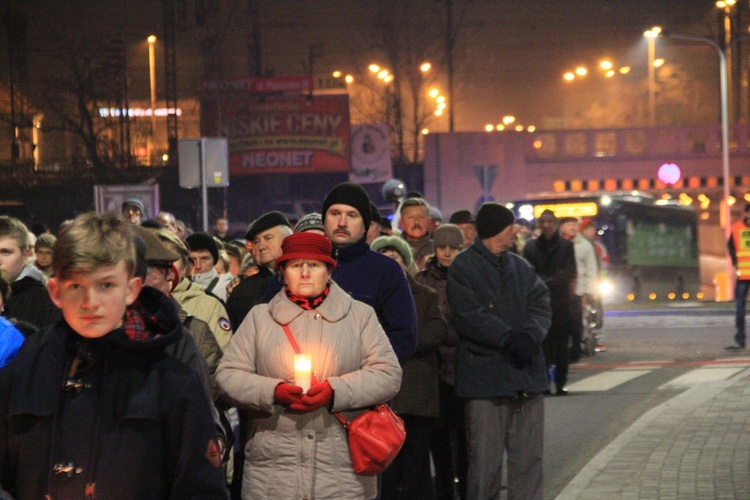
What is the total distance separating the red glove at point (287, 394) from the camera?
457cm

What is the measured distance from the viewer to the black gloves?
6.87 metres

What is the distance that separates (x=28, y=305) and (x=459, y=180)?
137ft

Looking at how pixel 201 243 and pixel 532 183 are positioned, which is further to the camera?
pixel 532 183

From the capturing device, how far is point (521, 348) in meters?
6.87

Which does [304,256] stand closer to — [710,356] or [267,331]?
[267,331]

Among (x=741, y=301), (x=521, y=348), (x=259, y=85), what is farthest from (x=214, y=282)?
(x=259, y=85)

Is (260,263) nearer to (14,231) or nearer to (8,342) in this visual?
(14,231)

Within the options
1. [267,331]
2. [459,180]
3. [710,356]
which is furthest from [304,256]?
[459,180]

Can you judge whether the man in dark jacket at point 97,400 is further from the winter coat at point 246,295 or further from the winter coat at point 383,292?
the winter coat at point 246,295

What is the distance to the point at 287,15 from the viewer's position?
57375 mm

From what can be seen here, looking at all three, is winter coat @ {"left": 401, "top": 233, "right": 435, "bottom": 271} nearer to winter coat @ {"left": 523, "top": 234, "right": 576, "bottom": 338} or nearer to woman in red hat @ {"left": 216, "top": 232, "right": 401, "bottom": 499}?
winter coat @ {"left": 523, "top": 234, "right": 576, "bottom": 338}

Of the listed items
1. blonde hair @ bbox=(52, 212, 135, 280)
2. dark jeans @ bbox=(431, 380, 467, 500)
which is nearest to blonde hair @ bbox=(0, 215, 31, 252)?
dark jeans @ bbox=(431, 380, 467, 500)

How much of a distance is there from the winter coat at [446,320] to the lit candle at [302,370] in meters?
2.87

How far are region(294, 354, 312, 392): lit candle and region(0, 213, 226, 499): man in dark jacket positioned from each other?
1.52 m
